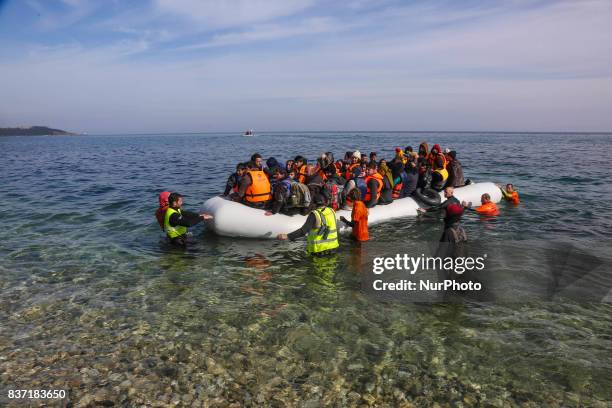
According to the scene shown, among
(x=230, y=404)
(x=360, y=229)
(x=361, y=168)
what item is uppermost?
(x=361, y=168)

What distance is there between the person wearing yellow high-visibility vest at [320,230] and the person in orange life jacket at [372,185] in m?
2.93

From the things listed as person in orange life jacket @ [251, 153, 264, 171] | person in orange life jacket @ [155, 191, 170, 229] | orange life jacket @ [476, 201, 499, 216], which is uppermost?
person in orange life jacket @ [251, 153, 264, 171]

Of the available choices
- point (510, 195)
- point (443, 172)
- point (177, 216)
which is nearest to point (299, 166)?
point (177, 216)

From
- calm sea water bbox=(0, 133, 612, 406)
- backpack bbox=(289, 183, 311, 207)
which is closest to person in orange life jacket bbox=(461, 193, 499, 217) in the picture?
calm sea water bbox=(0, 133, 612, 406)

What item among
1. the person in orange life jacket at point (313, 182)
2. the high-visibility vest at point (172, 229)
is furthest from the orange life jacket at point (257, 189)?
the high-visibility vest at point (172, 229)

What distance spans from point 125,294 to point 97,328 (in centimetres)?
113

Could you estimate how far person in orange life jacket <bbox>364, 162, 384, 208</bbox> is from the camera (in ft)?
33.4

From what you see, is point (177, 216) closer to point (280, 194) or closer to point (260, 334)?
point (280, 194)

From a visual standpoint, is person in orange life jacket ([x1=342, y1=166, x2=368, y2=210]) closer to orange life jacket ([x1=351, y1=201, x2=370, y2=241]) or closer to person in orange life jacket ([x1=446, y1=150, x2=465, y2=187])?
orange life jacket ([x1=351, y1=201, x2=370, y2=241])

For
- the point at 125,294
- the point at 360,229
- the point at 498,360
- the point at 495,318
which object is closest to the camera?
the point at 498,360

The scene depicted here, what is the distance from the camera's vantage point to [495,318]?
226 inches

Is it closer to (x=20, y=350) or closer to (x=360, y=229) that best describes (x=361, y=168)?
(x=360, y=229)

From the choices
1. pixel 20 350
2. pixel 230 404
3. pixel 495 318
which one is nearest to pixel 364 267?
pixel 495 318

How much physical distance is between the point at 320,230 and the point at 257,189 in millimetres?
2349
